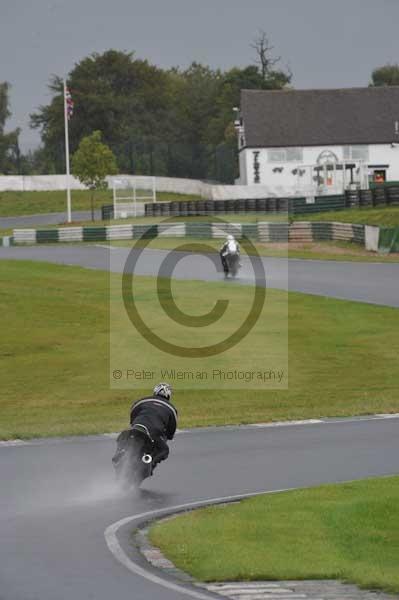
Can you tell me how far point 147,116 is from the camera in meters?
134

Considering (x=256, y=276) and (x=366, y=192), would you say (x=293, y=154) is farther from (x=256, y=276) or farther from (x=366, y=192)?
(x=256, y=276)

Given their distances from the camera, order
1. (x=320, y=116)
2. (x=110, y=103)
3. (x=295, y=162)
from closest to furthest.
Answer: (x=295, y=162) < (x=320, y=116) < (x=110, y=103)

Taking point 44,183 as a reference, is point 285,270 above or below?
below

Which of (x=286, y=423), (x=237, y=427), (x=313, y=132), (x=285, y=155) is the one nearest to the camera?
(x=237, y=427)

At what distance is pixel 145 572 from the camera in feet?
31.6

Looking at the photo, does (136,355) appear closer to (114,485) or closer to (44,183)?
(114,485)

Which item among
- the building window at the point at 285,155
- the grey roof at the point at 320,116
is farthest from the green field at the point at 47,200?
the grey roof at the point at 320,116

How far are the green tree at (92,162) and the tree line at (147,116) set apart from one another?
66.5 ft

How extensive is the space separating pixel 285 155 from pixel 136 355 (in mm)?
71926

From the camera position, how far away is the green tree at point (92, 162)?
81.3m

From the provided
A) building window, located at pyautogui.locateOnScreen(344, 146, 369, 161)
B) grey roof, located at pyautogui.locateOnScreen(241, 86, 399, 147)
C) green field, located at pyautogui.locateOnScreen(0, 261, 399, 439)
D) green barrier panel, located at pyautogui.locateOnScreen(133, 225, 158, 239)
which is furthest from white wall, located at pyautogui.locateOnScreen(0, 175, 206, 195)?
green field, located at pyautogui.locateOnScreen(0, 261, 399, 439)

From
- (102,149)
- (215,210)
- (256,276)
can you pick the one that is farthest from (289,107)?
(256,276)

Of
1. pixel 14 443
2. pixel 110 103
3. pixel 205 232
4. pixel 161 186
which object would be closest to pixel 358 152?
pixel 161 186

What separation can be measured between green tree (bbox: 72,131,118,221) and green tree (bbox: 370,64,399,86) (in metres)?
82.3
